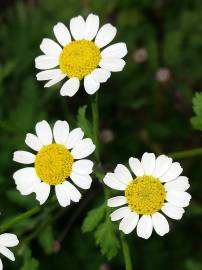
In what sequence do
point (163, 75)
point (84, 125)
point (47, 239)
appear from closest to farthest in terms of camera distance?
point (84, 125) < point (47, 239) < point (163, 75)

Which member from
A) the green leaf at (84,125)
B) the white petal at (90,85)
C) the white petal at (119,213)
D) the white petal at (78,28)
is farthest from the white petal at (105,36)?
the white petal at (119,213)

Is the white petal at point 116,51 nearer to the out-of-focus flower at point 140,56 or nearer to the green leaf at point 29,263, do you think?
the green leaf at point 29,263

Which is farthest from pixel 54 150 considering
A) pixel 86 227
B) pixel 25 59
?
pixel 25 59

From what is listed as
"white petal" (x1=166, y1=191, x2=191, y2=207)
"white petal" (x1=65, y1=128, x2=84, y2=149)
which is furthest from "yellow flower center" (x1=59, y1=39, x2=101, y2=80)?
"white petal" (x1=166, y1=191, x2=191, y2=207)

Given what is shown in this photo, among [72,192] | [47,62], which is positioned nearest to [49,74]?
[47,62]

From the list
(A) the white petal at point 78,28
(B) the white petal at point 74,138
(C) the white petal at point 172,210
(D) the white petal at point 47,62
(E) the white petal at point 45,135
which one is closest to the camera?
(C) the white petal at point 172,210

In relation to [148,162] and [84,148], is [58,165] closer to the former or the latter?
[84,148]

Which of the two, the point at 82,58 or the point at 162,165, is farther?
the point at 82,58
